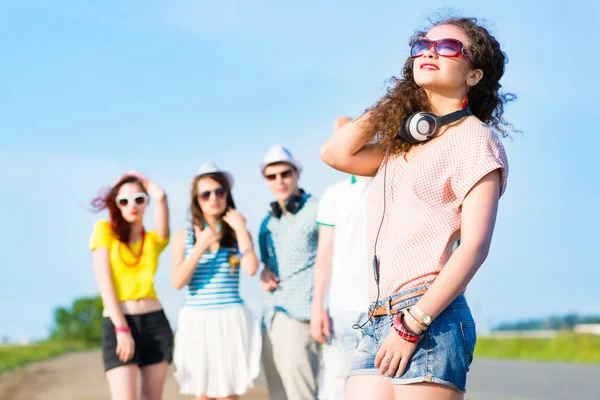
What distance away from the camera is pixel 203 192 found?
23.9 feet

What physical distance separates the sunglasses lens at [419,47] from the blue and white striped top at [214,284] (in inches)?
161

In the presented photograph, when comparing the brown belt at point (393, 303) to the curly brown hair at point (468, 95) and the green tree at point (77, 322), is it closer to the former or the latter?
the curly brown hair at point (468, 95)

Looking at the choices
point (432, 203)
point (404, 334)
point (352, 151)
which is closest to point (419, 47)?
point (352, 151)

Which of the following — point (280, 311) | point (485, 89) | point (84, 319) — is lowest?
point (84, 319)

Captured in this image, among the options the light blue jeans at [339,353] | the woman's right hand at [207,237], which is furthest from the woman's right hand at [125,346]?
the light blue jeans at [339,353]

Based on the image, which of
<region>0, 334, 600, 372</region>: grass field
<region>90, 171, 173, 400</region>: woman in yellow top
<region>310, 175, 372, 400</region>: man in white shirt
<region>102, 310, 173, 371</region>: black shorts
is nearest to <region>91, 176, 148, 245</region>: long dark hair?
<region>90, 171, 173, 400</region>: woman in yellow top

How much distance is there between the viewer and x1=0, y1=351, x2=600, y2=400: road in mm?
12172

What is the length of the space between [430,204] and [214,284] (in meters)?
4.18

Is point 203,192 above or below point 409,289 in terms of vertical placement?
above

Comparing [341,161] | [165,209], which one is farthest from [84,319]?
[341,161]

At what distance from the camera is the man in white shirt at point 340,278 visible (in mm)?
5746

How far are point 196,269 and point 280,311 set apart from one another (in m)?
0.85

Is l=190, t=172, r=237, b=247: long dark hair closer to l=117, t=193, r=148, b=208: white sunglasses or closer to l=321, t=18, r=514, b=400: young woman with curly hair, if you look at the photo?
l=117, t=193, r=148, b=208: white sunglasses

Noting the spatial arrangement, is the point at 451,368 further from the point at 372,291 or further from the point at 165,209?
the point at 165,209
